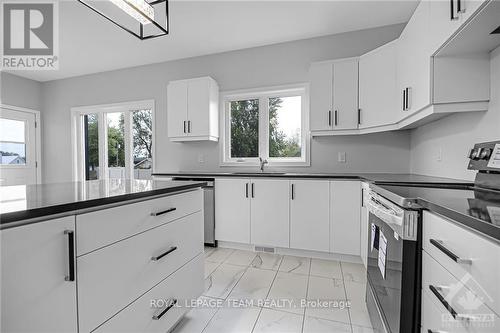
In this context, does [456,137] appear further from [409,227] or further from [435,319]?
[435,319]

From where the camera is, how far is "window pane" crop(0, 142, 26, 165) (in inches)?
161

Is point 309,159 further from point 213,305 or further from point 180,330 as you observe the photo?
point 180,330

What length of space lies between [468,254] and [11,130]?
19.8 ft

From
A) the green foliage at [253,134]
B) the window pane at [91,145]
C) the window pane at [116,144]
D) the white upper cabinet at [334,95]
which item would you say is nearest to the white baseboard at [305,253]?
the green foliage at [253,134]

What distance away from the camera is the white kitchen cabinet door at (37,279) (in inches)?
25.0

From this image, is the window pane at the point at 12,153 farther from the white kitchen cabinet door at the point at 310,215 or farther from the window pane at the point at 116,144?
the white kitchen cabinet door at the point at 310,215

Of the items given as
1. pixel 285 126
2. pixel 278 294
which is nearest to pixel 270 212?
pixel 278 294

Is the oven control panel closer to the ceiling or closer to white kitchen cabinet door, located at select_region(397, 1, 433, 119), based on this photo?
white kitchen cabinet door, located at select_region(397, 1, 433, 119)

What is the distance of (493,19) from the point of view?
3.77 ft

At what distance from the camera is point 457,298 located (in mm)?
708

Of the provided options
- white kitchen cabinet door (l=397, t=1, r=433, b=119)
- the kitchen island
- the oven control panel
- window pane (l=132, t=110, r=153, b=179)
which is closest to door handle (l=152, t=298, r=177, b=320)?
the kitchen island

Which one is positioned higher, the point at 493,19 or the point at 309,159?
the point at 493,19

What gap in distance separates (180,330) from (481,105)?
2.37m

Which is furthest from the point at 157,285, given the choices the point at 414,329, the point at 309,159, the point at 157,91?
the point at 157,91
